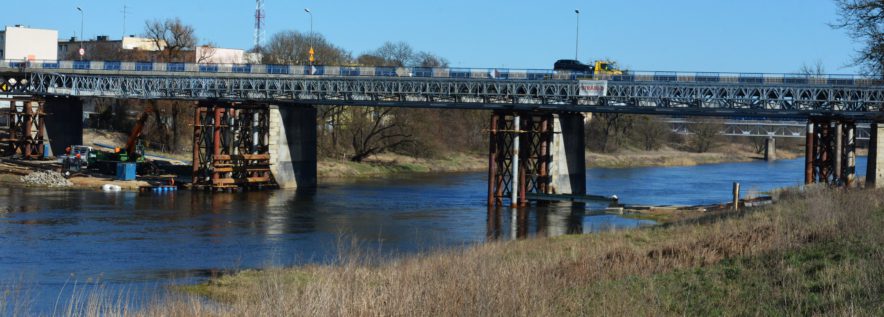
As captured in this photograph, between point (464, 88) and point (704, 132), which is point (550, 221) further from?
point (704, 132)

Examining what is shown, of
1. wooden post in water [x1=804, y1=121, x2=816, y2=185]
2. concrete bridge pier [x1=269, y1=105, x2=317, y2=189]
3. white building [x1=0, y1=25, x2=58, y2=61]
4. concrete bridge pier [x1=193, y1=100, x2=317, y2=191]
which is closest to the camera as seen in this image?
wooden post in water [x1=804, y1=121, x2=816, y2=185]

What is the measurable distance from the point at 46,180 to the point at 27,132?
1466 cm

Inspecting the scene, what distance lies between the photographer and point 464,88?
70.2 meters

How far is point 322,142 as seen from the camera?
10500 centimetres

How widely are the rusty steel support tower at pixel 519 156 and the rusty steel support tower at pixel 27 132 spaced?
37841mm

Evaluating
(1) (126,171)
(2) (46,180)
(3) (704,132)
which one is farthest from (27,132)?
(3) (704,132)

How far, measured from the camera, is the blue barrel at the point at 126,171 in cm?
7394

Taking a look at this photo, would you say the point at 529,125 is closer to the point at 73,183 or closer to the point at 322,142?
the point at 73,183

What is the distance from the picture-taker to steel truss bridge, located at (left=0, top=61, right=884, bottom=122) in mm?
61625

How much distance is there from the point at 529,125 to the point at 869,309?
48955 mm

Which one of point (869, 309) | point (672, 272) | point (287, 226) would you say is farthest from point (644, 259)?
point (287, 226)

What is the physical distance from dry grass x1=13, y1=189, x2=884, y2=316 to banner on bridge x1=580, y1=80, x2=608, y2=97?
30811 millimetres

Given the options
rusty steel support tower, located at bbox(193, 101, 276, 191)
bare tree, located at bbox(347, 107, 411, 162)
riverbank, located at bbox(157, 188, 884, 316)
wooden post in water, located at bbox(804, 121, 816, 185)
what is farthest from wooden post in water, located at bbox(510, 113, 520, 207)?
bare tree, located at bbox(347, 107, 411, 162)

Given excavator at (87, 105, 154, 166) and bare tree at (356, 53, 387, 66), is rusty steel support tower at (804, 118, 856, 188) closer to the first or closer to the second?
Result: excavator at (87, 105, 154, 166)
